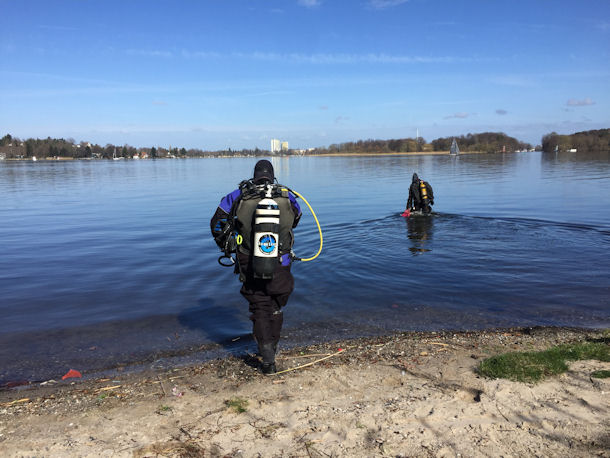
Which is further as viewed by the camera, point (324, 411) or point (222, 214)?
A: point (222, 214)

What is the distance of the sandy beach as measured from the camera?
3.46 meters

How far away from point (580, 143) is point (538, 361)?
172617mm

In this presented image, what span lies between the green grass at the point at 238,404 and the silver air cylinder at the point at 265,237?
1277 mm

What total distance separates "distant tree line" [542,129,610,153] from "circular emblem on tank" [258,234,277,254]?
6484 inches

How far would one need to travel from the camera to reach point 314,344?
6242 millimetres

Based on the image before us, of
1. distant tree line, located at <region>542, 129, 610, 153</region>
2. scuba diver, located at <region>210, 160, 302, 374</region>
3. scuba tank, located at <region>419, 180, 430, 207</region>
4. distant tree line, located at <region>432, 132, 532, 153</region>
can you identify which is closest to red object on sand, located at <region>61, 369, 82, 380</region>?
scuba diver, located at <region>210, 160, 302, 374</region>

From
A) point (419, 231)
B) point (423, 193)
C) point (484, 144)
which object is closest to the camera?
point (419, 231)

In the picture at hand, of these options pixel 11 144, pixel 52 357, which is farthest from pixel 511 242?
pixel 11 144

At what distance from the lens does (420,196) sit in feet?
56.7

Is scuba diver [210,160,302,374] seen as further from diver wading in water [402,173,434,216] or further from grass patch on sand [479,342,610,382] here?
diver wading in water [402,173,434,216]

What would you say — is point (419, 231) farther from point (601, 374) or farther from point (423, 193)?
point (601, 374)

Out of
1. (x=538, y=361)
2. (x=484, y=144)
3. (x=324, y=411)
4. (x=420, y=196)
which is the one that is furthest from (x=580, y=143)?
(x=324, y=411)

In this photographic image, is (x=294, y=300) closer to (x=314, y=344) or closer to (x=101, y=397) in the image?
(x=314, y=344)

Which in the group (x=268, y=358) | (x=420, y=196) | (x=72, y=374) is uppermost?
(x=420, y=196)
